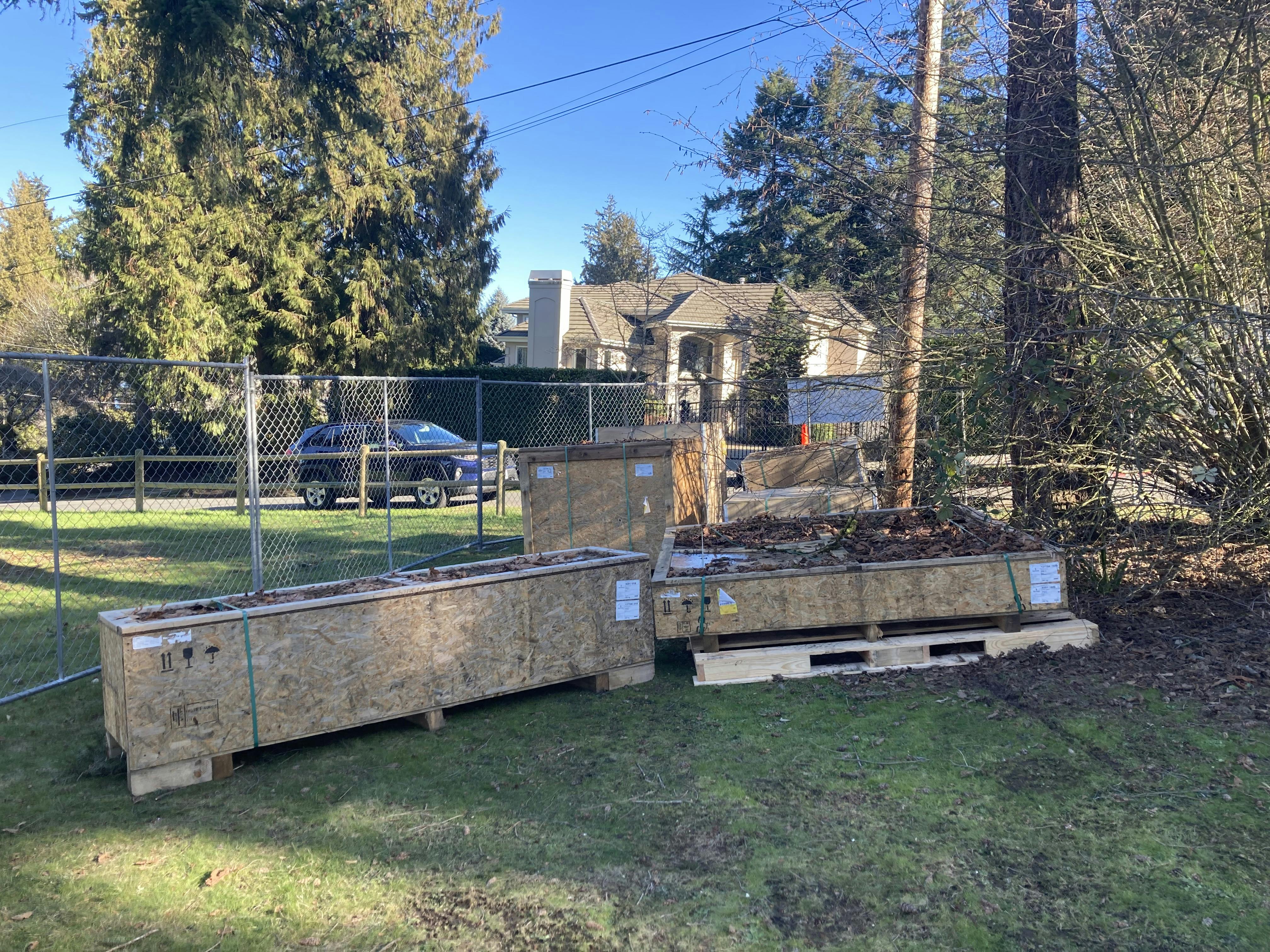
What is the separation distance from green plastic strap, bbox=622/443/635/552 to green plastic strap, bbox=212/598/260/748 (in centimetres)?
434

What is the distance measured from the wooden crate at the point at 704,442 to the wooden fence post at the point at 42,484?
7.91 meters

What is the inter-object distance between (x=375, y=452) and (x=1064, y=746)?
11868 millimetres

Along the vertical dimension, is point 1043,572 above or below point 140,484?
above

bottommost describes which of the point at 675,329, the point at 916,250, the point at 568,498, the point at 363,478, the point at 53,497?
the point at 363,478

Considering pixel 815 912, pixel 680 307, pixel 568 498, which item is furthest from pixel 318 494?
pixel 680 307

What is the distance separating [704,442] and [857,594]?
13.3 ft

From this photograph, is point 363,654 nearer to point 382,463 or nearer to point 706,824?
point 706,824

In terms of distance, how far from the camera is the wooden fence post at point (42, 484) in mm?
12859

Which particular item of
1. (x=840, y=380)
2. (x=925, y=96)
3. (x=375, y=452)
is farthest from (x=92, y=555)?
(x=925, y=96)

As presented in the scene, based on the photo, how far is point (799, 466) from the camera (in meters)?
10.7

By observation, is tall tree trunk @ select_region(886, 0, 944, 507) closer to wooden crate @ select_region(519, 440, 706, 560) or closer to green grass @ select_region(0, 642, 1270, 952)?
wooden crate @ select_region(519, 440, 706, 560)

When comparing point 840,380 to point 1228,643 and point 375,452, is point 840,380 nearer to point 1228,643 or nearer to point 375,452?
point 1228,643

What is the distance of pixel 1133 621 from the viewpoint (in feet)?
20.4

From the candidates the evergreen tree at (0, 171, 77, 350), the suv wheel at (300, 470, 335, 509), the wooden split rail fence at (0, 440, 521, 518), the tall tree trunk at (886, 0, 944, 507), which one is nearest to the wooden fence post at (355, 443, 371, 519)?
the wooden split rail fence at (0, 440, 521, 518)
